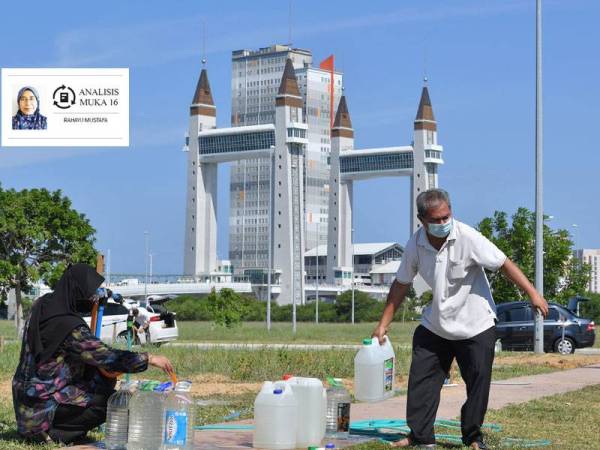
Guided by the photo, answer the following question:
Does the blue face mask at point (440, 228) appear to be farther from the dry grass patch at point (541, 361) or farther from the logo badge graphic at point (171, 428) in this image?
the dry grass patch at point (541, 361)

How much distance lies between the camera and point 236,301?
65.9 metres

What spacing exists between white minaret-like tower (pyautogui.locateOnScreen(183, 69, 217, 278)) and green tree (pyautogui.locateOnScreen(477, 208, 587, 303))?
346 feet

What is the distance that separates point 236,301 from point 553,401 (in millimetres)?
53107

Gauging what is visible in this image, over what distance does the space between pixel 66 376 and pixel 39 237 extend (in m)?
40.3

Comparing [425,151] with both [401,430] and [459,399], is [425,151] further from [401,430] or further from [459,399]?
[401,430]

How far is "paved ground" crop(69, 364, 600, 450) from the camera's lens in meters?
8.90

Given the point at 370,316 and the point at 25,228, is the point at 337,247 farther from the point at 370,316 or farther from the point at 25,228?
the point at 25,228

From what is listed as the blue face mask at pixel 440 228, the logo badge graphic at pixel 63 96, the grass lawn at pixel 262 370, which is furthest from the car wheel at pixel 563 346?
the blue face mask at pixel 440 228

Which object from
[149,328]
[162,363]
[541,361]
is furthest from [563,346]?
[162,363]

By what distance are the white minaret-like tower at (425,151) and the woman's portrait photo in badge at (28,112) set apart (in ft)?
470

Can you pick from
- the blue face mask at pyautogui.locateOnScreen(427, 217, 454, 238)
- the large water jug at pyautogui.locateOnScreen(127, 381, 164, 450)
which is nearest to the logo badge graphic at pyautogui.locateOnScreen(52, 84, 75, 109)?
the large water jug at pyautogui.locateOnScreen(127, 381, 164, 450)

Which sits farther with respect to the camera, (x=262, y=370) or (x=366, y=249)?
(x=366, y=249)

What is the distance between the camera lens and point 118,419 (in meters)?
8.20

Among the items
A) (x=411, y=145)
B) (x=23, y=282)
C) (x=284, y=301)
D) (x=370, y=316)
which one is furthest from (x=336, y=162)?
(x=23, y=282)
